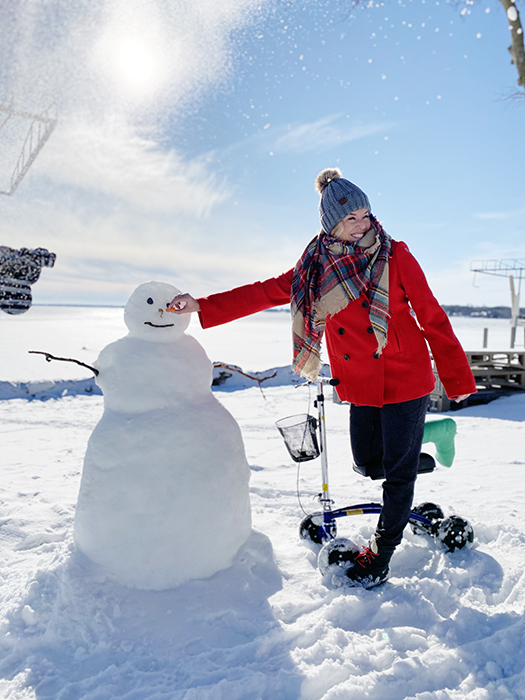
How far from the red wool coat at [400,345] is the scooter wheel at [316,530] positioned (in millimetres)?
825

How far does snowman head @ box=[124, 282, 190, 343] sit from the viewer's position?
1971 millimetres

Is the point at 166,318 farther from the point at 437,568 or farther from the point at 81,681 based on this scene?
the point at 437,568

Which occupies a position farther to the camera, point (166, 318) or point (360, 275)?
point (166, 318)

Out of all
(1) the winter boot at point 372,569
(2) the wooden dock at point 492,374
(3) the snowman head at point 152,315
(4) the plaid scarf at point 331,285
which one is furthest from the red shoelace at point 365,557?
(2) the wooden dock at point 492,374

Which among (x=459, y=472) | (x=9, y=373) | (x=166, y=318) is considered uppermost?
(x=166, y=318)

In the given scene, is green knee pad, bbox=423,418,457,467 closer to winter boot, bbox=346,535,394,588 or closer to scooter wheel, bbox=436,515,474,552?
scooter wheel, bbox=436,515,474,552

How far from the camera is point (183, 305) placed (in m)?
1.88

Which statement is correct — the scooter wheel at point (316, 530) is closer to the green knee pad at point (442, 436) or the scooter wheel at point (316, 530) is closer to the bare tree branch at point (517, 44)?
the green knee pad at point (442, 436)

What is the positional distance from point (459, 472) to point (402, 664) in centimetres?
248

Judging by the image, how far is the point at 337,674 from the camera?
4.76ft

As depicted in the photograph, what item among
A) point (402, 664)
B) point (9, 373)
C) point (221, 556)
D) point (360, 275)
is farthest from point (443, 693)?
point (9, 373)

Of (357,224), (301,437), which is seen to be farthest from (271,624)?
(357,224)

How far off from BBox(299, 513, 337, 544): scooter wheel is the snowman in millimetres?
465

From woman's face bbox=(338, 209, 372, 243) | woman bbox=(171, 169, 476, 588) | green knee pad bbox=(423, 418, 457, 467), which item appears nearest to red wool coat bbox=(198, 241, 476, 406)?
woman bbox=(171, 169, 476, 588)
